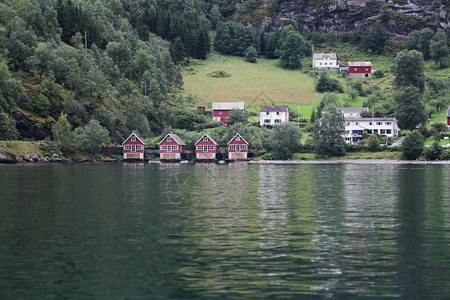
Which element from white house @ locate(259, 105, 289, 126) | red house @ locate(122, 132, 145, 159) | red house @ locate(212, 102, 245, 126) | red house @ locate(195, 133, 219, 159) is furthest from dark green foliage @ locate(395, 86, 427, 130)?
red house @ locate(122, 132, 145, 159)

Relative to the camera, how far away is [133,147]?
439 feet

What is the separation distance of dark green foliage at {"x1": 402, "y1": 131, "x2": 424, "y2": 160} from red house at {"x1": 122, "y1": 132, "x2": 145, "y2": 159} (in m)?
62.8

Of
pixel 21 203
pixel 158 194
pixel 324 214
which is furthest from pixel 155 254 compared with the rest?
pixel 158 194

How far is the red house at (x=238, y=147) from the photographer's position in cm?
13475

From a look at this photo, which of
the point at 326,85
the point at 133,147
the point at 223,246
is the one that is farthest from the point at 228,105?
the point at 223,246

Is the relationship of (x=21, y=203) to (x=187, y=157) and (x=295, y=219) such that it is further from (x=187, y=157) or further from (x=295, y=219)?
(x=187, y=157)

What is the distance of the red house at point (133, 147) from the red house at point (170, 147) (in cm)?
525

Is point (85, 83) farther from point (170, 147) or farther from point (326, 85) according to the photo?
point (326, 85)

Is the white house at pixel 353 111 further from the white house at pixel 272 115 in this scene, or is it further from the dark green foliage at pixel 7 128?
the dark green foliage at pixel 7 128

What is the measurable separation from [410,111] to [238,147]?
4438cm

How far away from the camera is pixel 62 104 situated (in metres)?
130

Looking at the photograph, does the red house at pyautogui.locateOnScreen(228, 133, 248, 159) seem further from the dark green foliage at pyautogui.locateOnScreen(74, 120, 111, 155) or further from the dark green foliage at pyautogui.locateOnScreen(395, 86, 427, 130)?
the dark green foliage at pyautogui.locateOnScreen(395, 86, 427, 130)

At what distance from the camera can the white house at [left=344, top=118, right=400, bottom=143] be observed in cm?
14412

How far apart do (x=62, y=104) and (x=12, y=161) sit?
27.6 metres
